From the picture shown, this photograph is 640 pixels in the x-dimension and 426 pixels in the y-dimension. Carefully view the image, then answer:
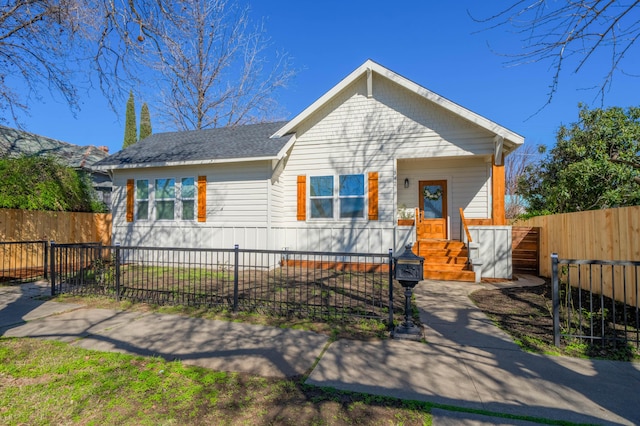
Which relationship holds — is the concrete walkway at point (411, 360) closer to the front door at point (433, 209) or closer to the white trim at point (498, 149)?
the white trim at point (498, 149)

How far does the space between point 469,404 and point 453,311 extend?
3.27m

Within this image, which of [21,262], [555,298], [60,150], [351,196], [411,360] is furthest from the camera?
[60,150]

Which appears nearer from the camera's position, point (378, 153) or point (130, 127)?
point (378, 153)

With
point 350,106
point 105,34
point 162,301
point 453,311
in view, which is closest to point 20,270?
point 162,301

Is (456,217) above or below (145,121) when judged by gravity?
below

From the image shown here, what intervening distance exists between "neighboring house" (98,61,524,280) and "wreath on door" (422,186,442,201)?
36mm

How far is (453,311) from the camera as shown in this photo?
18.8 feet

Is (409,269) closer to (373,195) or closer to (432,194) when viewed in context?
(373,195)

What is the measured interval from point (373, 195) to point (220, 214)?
5428mm

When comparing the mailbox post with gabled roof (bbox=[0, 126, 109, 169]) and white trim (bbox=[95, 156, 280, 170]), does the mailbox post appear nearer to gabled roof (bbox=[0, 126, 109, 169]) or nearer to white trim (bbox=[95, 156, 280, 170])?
white trim (bbox=[95, 156, 280, 170])

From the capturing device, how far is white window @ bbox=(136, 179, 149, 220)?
11.6 metres

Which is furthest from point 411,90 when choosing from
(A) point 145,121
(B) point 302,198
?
(A) point 145,121

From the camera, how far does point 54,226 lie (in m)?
Answer: 11.3

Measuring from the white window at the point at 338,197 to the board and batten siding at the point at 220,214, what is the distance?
5.71 ft
